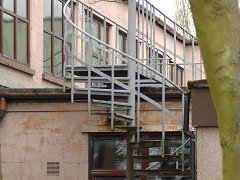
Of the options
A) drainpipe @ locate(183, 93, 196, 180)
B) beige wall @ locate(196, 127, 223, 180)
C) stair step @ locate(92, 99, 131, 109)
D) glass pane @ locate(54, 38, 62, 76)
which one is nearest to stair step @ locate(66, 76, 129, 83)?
stair step @ locate(92, 99, 131, 109)

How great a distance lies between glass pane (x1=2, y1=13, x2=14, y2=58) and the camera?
617 inches

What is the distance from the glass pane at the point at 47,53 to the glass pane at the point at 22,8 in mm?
1310

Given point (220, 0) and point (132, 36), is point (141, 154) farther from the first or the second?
point (220, 0)

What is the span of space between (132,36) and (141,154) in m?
2.17

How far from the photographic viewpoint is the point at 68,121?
1320 centimetres

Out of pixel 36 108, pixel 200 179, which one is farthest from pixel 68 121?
pixel 200 179

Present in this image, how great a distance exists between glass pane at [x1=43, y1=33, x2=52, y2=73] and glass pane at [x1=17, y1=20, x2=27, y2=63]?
1171 millimetres

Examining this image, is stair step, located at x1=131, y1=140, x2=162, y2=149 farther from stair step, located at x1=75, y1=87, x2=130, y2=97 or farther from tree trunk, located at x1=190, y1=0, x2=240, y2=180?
tree trunk, located at x1=190, y1=0, x2=240, y2=180

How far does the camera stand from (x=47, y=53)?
59.4 feet

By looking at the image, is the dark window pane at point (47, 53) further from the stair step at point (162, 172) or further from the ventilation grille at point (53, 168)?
the stair step at point (162, 172)

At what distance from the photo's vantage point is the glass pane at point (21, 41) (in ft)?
53.8

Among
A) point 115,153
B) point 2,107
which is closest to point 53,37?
point 2,107

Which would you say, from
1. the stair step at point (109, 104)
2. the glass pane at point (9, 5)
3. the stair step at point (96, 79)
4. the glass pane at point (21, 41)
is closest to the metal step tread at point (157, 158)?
the stair step at point (109, 104)

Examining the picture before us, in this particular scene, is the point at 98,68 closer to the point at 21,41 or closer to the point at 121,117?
the point at 121,117
